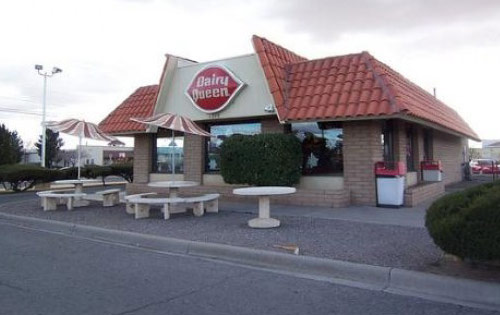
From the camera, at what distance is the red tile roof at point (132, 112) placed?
56.9 ft

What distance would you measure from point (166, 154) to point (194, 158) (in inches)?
82.6

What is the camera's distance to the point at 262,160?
507 inches

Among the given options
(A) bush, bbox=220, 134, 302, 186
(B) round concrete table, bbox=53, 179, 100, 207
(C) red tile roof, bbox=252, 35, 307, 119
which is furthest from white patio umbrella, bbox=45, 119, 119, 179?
(C) red tile roof, bbox=252, 35, 307, 119

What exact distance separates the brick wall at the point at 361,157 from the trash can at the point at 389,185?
0.52 ft

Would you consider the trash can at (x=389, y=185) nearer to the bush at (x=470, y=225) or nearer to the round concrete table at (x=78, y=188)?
the bush at (x=470, y=225)

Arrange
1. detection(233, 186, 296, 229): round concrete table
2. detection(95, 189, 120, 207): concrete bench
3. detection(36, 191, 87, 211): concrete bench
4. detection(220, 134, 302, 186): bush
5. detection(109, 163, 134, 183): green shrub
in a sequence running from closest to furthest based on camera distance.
→ detection(233, 186, 296, 229): round concrete table
detection(220, 134, 302, 186): bush
detection(36, 191, 87, 211): concrete bench
detection(95, 189, 120, 207): concrete bench
detection(109, 163, 134, 183): green shrub

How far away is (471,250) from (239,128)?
35.0 feet

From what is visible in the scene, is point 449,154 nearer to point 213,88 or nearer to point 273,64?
point 273,64

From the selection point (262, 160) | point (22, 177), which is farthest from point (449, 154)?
point (22, 177)

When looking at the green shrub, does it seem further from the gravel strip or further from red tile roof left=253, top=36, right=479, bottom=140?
red tile roof left=253, top=36, right=479, bottom=140

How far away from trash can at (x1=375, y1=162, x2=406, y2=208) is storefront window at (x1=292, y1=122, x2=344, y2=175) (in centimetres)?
126

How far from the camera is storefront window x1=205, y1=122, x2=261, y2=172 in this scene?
15.4 m

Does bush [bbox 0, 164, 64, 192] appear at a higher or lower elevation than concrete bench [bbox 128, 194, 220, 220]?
higher

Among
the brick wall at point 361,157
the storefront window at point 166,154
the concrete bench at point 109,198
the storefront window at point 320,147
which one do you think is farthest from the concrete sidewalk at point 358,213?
the storefront window at point 166,154
